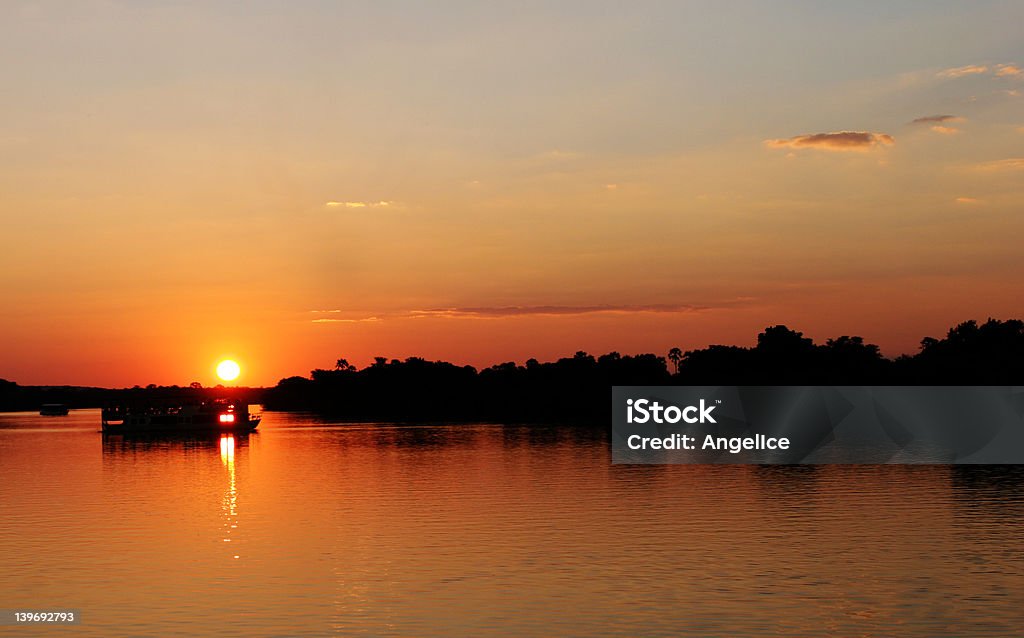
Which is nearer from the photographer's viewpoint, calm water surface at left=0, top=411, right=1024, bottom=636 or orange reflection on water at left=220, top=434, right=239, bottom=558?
calm water surface at left=0, top=411, right=1024, bottom=636

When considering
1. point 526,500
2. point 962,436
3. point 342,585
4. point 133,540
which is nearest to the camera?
point 342,585

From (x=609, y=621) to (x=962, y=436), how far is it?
15873 centimetres

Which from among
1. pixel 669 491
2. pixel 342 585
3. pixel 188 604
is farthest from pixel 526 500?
pixel 188 604

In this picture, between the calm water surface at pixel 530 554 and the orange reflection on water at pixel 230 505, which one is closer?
the calm water surface at pixel 530 554

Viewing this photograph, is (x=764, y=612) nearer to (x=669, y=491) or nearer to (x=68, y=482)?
(x=669, y=491)

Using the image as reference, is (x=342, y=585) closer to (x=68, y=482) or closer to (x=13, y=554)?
(x=13, y=554)

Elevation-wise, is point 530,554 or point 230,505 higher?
point 530,554

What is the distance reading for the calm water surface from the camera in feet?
152

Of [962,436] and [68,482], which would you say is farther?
[962,436]

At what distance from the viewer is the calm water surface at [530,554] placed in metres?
46.3

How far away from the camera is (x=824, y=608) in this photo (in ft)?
156

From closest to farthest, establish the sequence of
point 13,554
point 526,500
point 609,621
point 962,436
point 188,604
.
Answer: point 609,621 → point 188,604 → point 13,554 → point 526,500 → point 962,436

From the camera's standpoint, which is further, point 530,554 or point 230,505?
point 230,505

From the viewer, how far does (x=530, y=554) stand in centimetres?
6206
